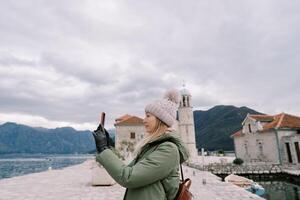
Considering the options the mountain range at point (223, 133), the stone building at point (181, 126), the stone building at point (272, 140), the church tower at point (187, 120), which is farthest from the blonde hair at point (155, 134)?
the mountain range at point (223, 133)

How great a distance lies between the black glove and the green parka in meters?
0.05

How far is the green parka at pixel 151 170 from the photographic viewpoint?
165 centimetres

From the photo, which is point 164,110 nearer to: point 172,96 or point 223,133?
point 172,96

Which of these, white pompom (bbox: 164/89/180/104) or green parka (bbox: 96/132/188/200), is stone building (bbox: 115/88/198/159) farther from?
green parka (bbox: 96/132/188/200)

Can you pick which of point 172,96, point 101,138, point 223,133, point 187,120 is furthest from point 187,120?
point 223,133

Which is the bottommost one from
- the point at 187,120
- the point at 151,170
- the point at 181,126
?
the point at 151,170

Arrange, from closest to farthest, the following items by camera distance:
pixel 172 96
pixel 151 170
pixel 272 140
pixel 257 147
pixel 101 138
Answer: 1. pixel 151 170
2. pixel 101 138
3. pixel 172 96
4. pixel 272 140
5. pixel 257 147

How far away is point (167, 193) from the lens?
185cm

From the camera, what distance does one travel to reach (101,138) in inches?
70.7

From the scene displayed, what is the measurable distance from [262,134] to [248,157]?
4.27 meters

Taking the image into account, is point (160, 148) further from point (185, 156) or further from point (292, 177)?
point (292, 177)

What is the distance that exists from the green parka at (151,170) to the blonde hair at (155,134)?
0.15ft

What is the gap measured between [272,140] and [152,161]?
27260mm

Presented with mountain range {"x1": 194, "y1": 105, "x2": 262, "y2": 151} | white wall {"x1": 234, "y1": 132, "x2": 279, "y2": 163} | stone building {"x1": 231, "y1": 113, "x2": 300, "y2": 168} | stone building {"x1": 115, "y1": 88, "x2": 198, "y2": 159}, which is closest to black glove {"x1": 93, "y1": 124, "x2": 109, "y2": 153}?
stone building {"x1": 231, "y1": 113, "x2": 300, "y2": 168}
